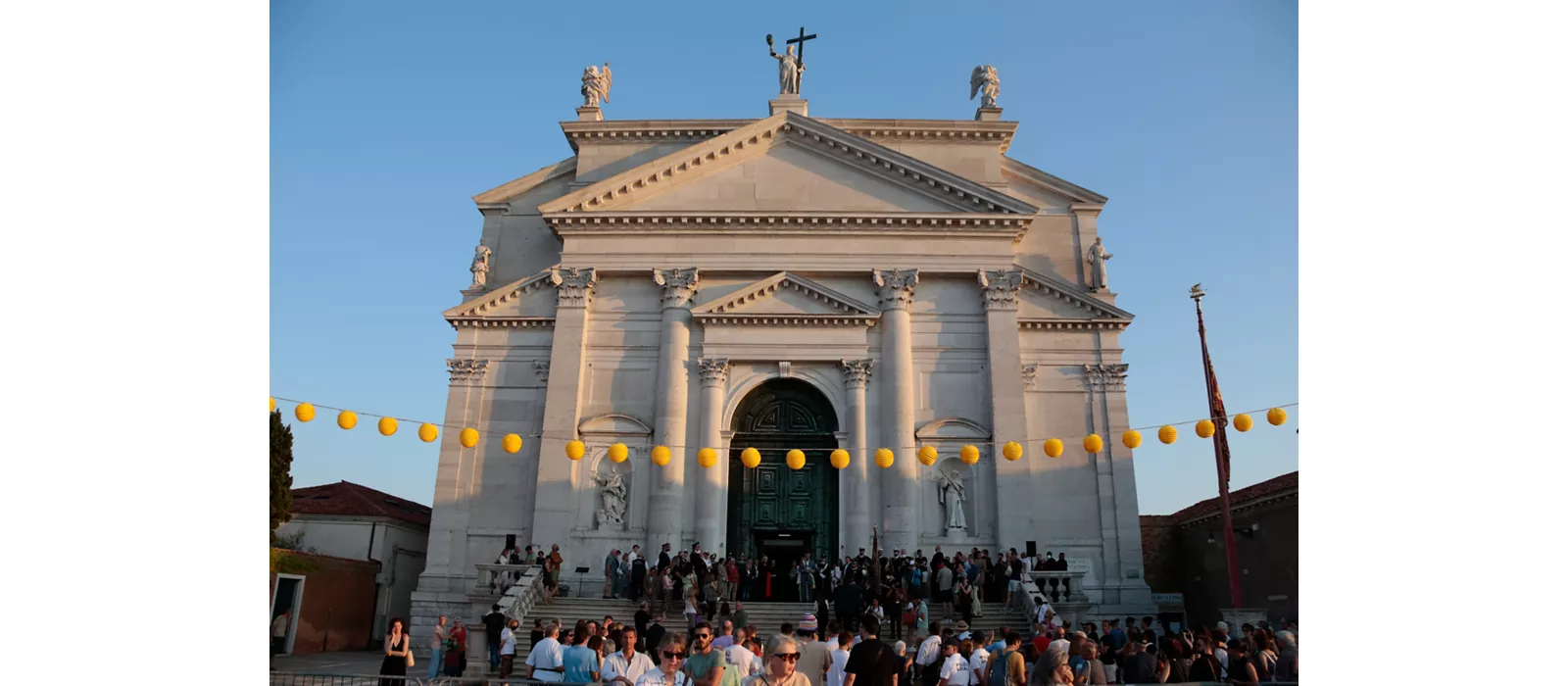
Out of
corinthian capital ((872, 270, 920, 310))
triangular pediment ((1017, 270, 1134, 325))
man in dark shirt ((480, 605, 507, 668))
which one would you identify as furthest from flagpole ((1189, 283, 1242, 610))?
man in dark shirt ((480, 605, 507, 668))

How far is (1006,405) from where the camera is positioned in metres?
27.2

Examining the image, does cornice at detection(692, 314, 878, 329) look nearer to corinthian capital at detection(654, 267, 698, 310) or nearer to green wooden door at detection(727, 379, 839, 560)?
corinthian capital at detection(654, 267, 698, 310)

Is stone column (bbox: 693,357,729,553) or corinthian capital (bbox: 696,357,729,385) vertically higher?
corinthian capital (bbox: 696,357,729,385)

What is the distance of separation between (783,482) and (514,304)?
955cm

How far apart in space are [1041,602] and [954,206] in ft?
40.7

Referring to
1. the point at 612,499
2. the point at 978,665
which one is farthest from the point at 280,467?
the point at 978,665

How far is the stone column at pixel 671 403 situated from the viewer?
26.1m

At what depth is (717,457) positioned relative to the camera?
Result: 27.0 meters

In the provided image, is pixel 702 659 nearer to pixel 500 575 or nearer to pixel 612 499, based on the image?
pixel 500 575

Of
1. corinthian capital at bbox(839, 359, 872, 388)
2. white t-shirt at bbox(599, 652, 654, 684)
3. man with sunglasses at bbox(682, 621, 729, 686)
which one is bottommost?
white t-shirt at bbox(599, 652, 654, 684)

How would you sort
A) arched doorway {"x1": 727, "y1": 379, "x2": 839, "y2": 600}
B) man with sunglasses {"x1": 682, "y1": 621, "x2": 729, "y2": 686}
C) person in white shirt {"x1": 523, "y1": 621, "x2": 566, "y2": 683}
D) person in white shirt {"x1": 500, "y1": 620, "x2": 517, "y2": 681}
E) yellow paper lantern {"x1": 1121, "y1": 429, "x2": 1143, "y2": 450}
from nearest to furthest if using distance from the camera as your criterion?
man with sunglasses {"x1": 682, "y1": 621, "x2": 729, "y2": 686}
person in white shirt {"x1": 523, "y1": 621, "x2": 566, "y2": 683}
person in white shirt {"x1": 500, "y1": 620, "x2": 517, "y2": 681}
yellow paper lantern {"x1": 1121, "y1": 429, "x2": 1143, "y2": 450}
arched doorway {"x1": 727, "y1": 379, "x2": 839, "y2": 600}

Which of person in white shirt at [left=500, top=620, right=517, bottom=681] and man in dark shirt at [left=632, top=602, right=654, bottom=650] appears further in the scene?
man in dark shirt at [left=632, top=602, right=654, bottom=650]

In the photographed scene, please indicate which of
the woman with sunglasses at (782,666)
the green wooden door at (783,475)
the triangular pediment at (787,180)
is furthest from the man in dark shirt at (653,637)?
the triangular pediment at (787,180)

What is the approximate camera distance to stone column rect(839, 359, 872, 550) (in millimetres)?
25984
